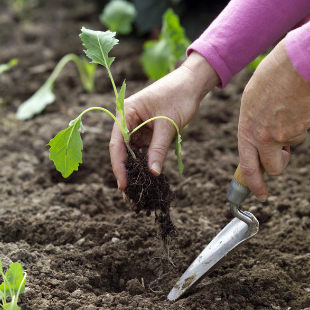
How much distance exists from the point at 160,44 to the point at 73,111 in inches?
24.1

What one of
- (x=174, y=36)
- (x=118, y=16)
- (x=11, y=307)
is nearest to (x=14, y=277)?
(x=11, y=307)

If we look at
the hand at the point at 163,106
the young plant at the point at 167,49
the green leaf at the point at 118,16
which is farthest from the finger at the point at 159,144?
the green leaf at the point at 118,16

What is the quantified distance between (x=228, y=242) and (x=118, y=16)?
215cm

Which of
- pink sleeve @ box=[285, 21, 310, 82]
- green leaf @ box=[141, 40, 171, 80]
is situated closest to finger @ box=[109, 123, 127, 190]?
pink sleeve @ box=[285, 21, 310, 82]

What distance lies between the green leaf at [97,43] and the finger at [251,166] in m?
0.50

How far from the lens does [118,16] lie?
345cm

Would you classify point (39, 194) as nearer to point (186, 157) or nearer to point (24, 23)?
point (186, 157)

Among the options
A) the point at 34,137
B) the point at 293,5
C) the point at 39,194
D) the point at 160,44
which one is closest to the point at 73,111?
the point at 34,137

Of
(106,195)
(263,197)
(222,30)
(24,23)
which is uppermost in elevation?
(222,30)

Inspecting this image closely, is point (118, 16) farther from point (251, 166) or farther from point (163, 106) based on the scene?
point (251, 166)

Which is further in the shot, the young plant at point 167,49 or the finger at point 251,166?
the young plant at point 167,49

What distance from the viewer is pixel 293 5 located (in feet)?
5.75

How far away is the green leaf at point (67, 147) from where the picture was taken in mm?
1663

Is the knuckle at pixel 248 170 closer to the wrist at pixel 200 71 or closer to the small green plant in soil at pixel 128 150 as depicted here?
the small green plant in soil at pixel 128 150
